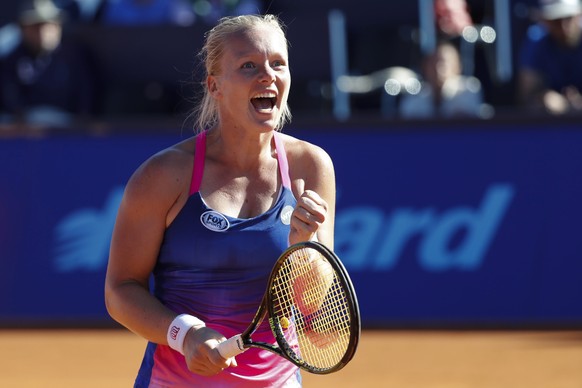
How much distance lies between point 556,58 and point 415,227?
2.23 meters

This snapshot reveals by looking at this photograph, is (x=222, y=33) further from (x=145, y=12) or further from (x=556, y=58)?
(x=145, y=12)

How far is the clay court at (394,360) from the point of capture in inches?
264

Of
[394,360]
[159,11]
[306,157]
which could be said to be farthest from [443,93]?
[306,157]

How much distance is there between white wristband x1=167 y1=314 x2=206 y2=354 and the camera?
314 cm

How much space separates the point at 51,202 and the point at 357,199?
2.33 meters

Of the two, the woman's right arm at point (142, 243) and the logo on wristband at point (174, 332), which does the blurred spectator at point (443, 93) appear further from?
the logo on wristband at point (174, 332)

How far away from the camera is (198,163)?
3.34 m

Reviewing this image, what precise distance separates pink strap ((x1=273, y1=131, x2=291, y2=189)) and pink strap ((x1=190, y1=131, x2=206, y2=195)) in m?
0.23

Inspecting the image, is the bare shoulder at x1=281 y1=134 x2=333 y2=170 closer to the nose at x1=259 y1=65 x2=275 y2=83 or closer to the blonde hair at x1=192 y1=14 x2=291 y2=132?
the blonde hair at x1=192 y1=14 x2=291 y2=132

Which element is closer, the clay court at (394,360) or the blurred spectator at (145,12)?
the clay court at (394,360)

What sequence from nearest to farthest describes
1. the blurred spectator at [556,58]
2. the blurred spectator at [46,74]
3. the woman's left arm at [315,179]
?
the woman's left arm at [315,179]
the blurred spectator at [556,58]
the blurred spectator at [46,74]

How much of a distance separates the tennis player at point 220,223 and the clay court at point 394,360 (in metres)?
3.39

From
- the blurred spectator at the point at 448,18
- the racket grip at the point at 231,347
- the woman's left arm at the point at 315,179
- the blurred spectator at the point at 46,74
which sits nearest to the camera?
the racket grip at the point at 231,347

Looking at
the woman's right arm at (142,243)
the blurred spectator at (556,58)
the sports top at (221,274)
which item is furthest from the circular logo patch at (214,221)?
the blurred spectator at (556,58)
